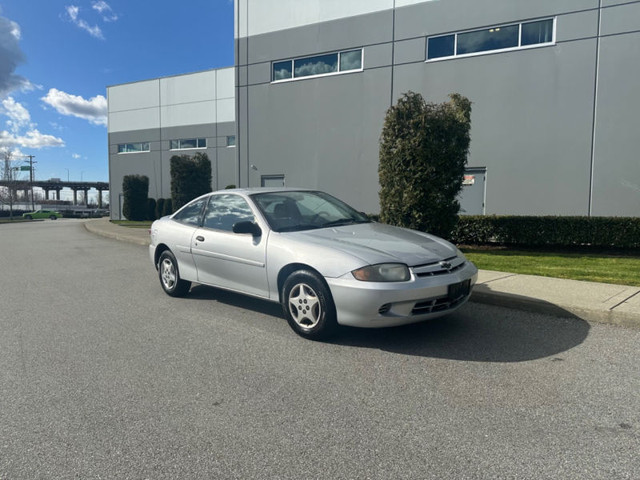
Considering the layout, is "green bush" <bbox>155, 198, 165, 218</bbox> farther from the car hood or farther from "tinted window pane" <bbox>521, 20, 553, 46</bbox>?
the car hood

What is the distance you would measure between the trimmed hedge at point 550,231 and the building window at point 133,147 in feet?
98.8

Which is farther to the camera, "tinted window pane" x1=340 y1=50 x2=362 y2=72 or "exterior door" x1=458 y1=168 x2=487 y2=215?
"tinted window pane" x1=340 y1=50 x2=362 y2=72

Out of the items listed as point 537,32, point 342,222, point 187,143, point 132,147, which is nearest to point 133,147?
point 132,147

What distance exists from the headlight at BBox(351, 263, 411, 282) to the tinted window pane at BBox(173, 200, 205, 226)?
2894mm

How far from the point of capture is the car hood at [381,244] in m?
4.26

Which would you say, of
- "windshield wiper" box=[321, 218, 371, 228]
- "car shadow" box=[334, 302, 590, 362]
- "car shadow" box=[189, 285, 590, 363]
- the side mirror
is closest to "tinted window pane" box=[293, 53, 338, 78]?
"windshield wiper" box=[321, 218, 371, 228]

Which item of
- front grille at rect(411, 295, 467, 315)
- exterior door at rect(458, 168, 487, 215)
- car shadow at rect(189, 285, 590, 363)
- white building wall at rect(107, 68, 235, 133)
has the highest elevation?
white building wall at rect(107, 68, 235, 133)

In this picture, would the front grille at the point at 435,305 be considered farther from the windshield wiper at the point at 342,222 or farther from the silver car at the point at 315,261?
the windshield wiper at the point at 342,222

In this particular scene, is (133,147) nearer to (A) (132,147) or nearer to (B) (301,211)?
(A) (132,147)

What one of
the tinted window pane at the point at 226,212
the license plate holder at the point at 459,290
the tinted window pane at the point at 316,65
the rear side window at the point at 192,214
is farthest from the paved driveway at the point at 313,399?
the tinted window pane at the point at 316,65

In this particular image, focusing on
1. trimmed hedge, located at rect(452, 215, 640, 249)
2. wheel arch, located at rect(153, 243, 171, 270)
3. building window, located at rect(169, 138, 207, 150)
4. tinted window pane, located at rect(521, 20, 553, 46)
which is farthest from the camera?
building window, located at rect(169, 138, 207, 150)

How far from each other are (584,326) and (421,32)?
13.7 metres

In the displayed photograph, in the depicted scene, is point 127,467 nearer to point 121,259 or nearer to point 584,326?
point 584,326

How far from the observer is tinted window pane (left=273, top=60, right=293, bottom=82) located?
18859 mm
